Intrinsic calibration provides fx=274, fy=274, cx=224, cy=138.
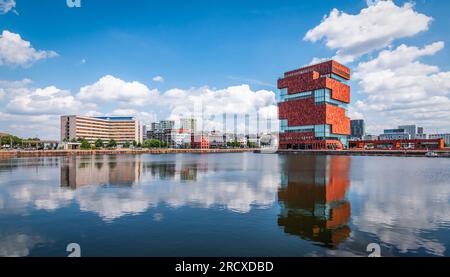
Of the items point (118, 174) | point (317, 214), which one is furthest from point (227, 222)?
point (118, 174)

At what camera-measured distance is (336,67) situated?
176 m

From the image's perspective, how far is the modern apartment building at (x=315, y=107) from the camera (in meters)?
166

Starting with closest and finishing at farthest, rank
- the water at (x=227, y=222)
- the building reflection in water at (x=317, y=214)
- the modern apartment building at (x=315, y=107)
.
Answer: the water at (x=227, y=222), the building reflection in water at (x=317, y=214), the modern apartment building at (x=315, y=107)

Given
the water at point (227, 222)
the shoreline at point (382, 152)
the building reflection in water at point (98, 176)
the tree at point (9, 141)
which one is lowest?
the building reflection in water at point (98, 176)

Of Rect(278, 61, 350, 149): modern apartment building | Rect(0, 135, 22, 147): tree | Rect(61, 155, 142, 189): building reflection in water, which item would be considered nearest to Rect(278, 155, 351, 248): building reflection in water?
Rect(61, 155, 142, 189): building reflection in water

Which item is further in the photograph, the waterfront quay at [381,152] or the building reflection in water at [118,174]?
the waterfront quay at [381,152]

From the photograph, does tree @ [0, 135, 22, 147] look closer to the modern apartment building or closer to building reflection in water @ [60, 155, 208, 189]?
building reflection in water @ [60, 155, 208, 189]

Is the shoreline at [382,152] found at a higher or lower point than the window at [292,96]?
lower

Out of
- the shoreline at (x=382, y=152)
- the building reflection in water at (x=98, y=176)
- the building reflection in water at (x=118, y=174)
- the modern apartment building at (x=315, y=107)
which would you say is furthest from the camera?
the modern apartment building at (x=315, y=107)

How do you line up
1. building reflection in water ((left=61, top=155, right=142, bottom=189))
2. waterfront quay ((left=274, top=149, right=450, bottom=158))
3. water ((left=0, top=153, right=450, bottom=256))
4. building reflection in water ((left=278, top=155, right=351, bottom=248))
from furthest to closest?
waterfront quay ((left=274, top=149, right=450, bottom=158)) → building reflection in water ((left=61, top=155, right=142, bottom=189)) → building reflection in water ((left=278, top=155, right=351, bottom=248)) → water ((left=0, top=153, right=450, bottom=256))

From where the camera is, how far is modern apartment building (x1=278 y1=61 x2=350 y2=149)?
16588 cm

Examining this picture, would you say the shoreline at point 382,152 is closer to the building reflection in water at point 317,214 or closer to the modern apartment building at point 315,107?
the modern apartment building at point 315,107

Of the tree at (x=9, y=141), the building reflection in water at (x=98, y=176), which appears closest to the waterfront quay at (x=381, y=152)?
the building reflection in water at (x=98, y=176)
